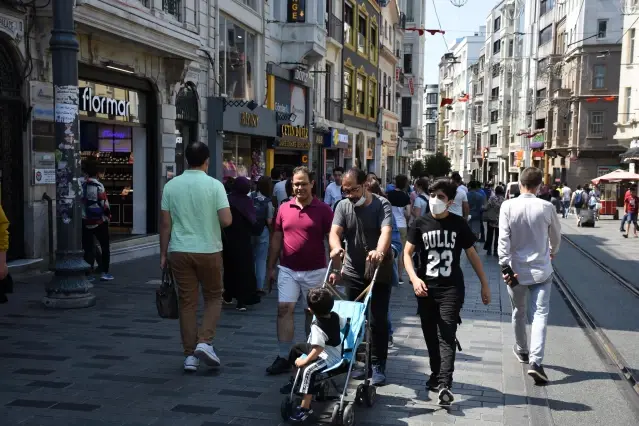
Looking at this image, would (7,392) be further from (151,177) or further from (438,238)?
(151,177)

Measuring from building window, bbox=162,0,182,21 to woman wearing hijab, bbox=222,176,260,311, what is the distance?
747 cm

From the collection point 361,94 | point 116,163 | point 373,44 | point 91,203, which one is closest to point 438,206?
point 91,203

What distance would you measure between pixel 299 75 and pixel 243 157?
16.6 feet

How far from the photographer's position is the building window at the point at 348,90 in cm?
3285

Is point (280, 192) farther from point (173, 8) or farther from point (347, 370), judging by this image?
point (347, 370)

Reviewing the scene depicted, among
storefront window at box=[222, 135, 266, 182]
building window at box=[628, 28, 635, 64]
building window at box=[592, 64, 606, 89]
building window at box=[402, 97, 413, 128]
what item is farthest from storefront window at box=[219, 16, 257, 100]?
building window at box=[402, 97, 413, 128]

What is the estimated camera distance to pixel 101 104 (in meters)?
13.2

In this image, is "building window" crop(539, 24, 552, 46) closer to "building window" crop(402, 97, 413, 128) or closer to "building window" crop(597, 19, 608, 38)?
"building window" crop(597, 19, 608, 38)

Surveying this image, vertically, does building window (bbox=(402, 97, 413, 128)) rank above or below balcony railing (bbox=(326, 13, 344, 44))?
below

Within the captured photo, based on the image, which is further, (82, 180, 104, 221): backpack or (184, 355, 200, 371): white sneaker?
(82, 180, 104, 221): backpack

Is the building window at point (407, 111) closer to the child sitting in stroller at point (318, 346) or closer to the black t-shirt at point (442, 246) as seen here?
the black t-shirt at point (442, 246)

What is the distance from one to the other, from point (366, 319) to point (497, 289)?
6363 millimetres

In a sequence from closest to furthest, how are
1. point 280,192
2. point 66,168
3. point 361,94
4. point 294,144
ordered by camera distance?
point 66,168 → point 280,192 → point 294,144 → point 361,94

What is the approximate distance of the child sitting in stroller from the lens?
4.66m
